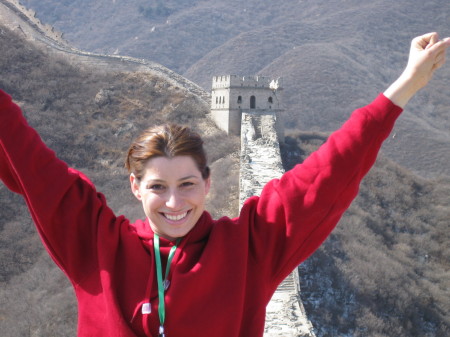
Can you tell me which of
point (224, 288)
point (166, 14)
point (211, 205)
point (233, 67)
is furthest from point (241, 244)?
point (166, 14)

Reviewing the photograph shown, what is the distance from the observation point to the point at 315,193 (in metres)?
2.14

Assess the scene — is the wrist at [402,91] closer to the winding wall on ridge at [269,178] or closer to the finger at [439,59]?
the finger at [439,59]

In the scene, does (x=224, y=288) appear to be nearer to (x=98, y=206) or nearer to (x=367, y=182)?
(x=98, y=206)

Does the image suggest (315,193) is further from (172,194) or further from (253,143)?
(253,143)

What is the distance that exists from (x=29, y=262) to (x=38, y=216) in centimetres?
1702

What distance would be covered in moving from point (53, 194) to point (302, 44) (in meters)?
89.4

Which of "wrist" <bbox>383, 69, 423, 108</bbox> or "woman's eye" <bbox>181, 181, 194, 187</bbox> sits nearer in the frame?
"wrist" <bbox>383, 69, 423, 108</bbox>

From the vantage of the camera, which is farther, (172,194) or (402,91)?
(172,194)

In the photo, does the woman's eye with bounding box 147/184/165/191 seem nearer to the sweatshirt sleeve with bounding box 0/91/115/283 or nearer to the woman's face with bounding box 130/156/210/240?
the woman's face with bounding box 130/156/210/240

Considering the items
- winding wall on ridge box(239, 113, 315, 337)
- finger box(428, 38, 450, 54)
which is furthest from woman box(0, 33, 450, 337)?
winding wall on ridge box(239, 113, 315, 337)

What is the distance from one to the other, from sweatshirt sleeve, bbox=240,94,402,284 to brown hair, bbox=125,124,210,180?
35cm

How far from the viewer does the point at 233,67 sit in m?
85.8

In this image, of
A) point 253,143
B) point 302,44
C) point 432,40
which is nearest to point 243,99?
point 253,143

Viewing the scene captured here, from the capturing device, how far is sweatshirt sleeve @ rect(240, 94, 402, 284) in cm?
206
